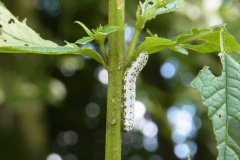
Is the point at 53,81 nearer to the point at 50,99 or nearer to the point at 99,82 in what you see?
the point at 50,99

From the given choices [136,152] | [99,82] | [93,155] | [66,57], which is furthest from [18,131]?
[136,152]

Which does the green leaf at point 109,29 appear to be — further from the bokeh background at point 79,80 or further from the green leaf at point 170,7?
the bokeh background at point 79,80

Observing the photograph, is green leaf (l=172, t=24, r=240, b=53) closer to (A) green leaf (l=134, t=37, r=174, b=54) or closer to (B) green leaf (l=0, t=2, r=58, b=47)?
(A) green leaf (l=134, t=37, r=174, b=54)

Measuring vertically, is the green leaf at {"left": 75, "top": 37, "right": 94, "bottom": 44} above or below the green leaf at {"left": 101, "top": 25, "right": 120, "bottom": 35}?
above

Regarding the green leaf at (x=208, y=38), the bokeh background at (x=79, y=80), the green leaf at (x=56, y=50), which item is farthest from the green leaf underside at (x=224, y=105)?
the bokeh background at (x=79, y=80)

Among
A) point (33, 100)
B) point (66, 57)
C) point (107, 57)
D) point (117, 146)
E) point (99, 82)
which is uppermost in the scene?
point (99, 82)

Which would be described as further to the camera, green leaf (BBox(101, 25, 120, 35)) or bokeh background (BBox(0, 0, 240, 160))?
bokeh background (BBox(0, 0, 240, 160))

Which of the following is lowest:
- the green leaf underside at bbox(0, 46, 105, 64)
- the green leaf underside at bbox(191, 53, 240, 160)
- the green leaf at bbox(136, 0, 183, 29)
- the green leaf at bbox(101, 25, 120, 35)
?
the green leaf underside at bbox(191, 53, 240, 160)

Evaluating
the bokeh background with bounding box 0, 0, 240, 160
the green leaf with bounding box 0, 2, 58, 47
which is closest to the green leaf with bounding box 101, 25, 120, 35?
the green leaf with bounding box 0, 2, 58, 47
